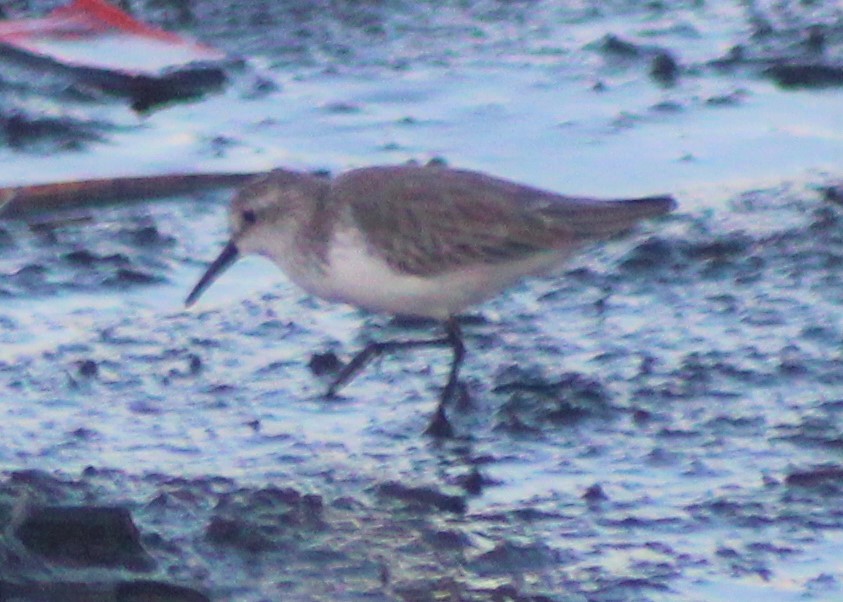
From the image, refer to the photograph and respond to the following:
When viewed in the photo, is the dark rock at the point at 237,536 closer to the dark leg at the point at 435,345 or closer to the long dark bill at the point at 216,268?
the dark leg at the point at 435,345

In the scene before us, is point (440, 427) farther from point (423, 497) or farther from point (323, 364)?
point (323, 364)

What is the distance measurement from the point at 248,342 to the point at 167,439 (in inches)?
28.2

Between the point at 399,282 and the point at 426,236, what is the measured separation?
151mm

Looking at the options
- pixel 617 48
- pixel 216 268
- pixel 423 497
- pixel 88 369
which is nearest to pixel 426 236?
pixel 216 268

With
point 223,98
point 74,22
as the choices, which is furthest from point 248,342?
point 74,22

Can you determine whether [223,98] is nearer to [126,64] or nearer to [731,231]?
[126,64]

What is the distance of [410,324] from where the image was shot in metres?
6.22

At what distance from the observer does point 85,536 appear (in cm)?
450

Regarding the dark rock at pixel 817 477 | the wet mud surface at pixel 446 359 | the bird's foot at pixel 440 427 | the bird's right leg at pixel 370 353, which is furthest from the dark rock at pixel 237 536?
the dark rock at pixel 817 477

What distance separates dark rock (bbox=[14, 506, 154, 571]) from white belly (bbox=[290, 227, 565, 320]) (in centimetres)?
117

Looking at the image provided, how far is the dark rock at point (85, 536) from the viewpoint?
4.43 metres

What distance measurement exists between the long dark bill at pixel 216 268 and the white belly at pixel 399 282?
31cm

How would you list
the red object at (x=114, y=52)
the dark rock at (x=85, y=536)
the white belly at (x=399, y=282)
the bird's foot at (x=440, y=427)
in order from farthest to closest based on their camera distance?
the red object at (x=114, y=52), the white belly at (x=399, y=282), the bird's foot at (x=440, y=427), the dark rock at (x=85, y=536)

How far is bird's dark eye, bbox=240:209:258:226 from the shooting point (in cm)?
584
